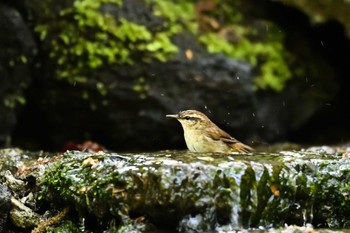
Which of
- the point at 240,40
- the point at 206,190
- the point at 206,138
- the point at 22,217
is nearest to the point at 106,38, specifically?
the point at 240,40

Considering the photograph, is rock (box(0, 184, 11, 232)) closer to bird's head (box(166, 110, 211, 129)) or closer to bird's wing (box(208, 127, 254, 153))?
bird's head (box(166, 110, 211, 129))

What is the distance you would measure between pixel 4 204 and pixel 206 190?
1432 millimetres

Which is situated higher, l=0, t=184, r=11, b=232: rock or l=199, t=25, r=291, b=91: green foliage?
l=199, t=25, r=291, b=91: green foliage

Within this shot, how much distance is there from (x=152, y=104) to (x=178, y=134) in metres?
0.58

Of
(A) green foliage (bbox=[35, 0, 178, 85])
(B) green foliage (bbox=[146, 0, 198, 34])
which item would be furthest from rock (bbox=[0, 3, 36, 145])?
(B) green foliage (bbox=[146, 0, 198, 34])

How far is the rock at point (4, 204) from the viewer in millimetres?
4707

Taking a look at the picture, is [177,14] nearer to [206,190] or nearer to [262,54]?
[262,54]

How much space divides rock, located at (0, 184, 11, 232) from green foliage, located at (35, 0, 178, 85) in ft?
12.8

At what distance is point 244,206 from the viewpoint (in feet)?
15.0

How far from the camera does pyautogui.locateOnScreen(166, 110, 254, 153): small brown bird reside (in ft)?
20.5

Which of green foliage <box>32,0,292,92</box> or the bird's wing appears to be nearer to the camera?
the bird's wing

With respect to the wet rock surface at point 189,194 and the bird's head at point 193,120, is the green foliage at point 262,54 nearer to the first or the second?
the bird's head at point 193,120

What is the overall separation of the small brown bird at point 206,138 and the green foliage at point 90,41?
8.16 ft

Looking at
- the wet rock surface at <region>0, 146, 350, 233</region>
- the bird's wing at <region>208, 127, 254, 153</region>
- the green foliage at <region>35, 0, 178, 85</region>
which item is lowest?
the wet rock surface at <region>0, 146, 350, 233</region>
